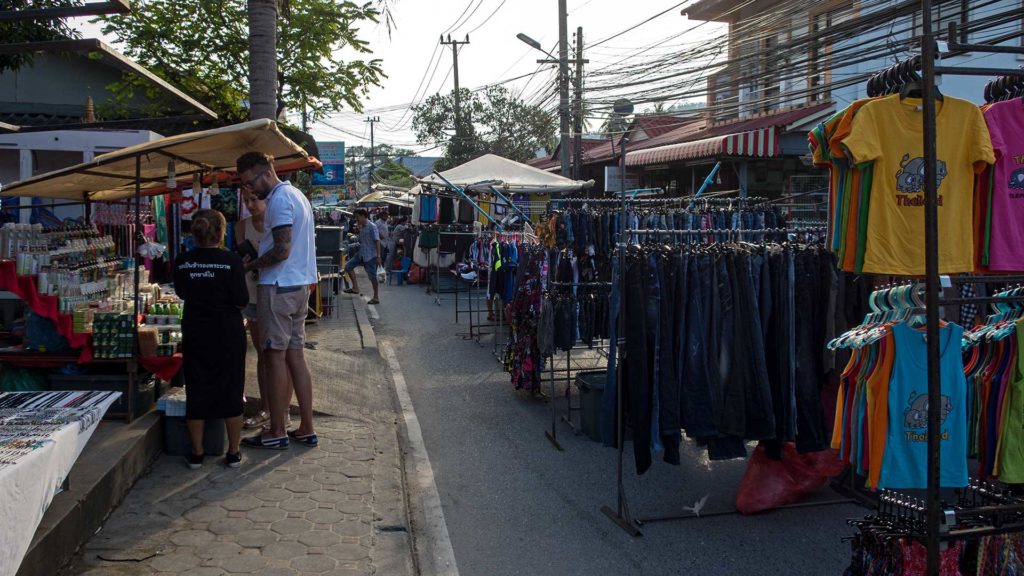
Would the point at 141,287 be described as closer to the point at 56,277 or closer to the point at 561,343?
the point at 56,277

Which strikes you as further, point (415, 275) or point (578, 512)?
point (415, 275)

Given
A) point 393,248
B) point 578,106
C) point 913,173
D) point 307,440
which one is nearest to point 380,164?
point 393,248

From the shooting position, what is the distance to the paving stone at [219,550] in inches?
164

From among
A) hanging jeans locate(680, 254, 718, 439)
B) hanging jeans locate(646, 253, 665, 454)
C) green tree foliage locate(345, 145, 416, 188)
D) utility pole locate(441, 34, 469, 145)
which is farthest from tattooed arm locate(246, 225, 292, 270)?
green tree foliage locate(345, 145, 416, 188)

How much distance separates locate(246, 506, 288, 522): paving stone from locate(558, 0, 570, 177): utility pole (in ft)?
56.4

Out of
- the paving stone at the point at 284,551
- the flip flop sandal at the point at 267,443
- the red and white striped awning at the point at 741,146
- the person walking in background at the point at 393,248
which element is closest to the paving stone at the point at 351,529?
the paving stone at the point at 284,551

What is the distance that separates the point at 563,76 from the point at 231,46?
11.0 meters

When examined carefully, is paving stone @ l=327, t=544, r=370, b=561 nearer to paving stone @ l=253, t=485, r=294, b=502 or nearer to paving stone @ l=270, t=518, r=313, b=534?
paving stone @ l=270, t=518, r=313, b=534

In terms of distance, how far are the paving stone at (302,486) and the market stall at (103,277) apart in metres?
1.33

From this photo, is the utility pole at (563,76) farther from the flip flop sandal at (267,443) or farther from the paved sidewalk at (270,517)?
the flip flop sandal at (267,443)

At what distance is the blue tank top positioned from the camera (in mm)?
3434

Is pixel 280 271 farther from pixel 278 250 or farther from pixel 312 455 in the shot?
pixel 312 455

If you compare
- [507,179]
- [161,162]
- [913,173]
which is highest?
[507,179]

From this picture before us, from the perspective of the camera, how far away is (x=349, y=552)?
4363 mm
